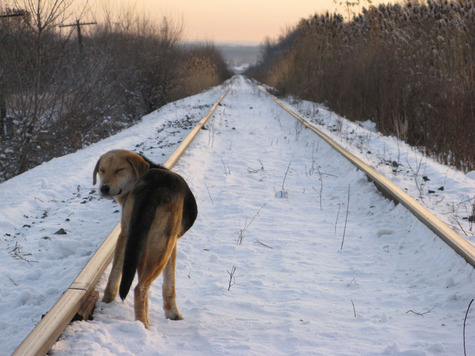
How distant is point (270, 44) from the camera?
283 ft

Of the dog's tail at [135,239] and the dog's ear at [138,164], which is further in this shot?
the dog's ear at [138,164]

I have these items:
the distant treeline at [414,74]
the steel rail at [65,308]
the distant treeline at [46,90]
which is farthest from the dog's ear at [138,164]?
the distant treeline at [46,90]

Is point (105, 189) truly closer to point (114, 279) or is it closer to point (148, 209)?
point (148, 209)

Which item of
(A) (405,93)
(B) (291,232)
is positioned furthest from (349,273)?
(A) (405,93)

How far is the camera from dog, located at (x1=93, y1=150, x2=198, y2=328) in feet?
7.78

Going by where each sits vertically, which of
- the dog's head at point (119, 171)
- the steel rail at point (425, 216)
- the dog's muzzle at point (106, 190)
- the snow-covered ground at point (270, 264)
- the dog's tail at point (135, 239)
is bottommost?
the snow-covered ground at point (270, 264)

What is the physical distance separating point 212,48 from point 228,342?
49.8 meters

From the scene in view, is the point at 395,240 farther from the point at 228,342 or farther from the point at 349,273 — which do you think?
the point at 228,342

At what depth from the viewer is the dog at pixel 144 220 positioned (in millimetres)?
2371

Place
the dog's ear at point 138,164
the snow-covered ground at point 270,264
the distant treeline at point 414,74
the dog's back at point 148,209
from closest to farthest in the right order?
1. the dog's back at point 148,209
2. the snow-covered ground at point 270,264
3. the dog's ear at point 138,164
4. the distant treeline at point 414,74

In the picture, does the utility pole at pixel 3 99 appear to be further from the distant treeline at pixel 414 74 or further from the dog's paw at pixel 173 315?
the dog's paw at pixel 173 315

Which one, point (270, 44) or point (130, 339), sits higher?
point (270, 44)

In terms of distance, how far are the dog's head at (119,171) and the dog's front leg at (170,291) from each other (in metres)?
0.48

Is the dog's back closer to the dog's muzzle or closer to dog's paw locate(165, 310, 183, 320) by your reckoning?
the dog's muzzle
